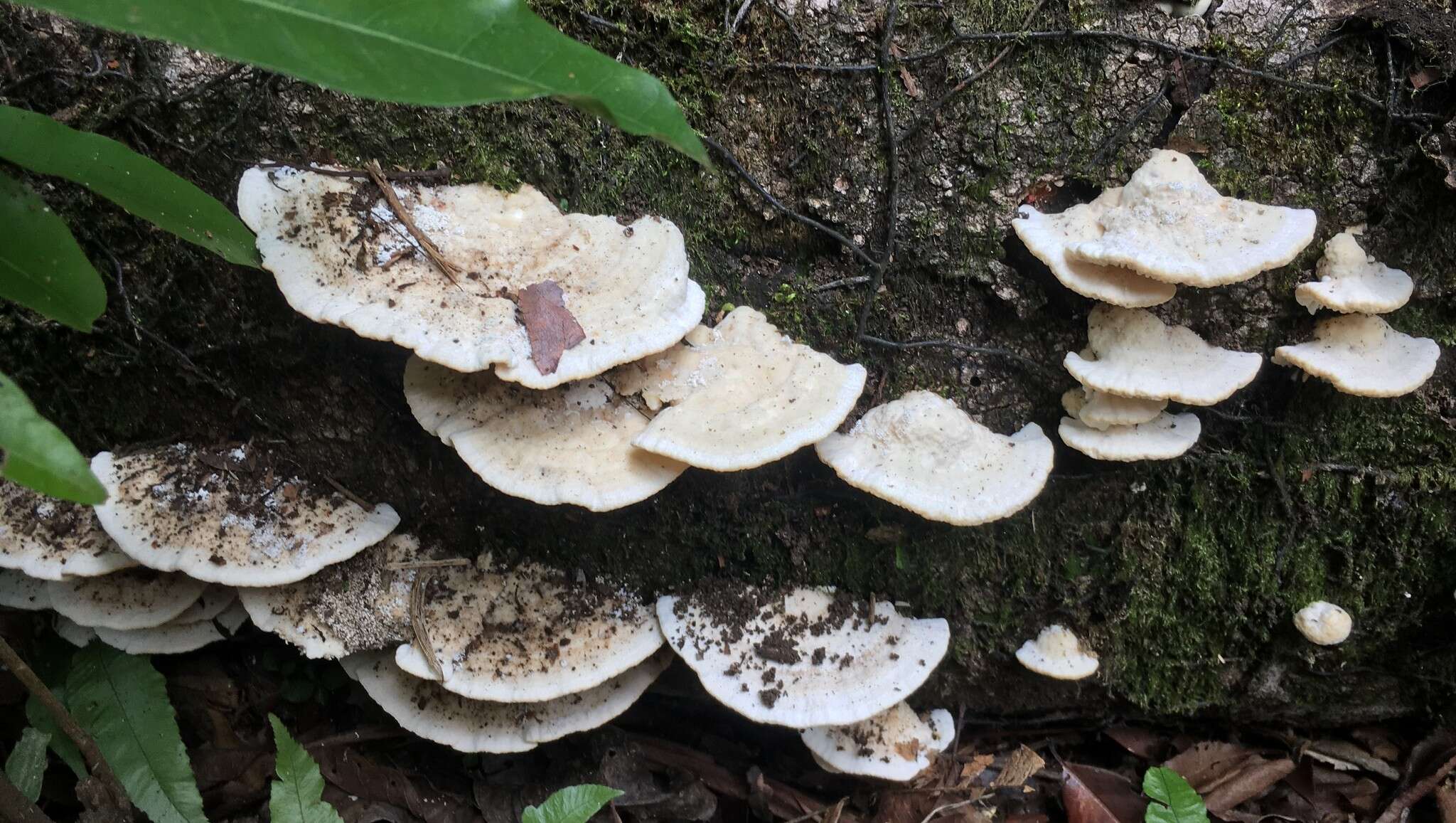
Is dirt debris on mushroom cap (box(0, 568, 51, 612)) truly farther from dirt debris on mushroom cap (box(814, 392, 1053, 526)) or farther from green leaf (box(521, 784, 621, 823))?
dirt debris on mushroom cap (box(814, 392, 1053, 526))

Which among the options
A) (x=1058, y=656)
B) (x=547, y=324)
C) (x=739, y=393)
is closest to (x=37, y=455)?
(x=547, y=324)

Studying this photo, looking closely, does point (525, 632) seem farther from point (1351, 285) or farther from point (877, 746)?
point (1351, 285)

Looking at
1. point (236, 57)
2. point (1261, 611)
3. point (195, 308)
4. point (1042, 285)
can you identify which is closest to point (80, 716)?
point (195, 308)

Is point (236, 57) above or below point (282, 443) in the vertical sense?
above

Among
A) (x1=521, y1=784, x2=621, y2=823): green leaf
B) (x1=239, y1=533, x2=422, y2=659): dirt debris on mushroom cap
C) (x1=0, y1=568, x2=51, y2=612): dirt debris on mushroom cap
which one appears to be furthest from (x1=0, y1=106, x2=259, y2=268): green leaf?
(x1=0, y1=568, x2=51, y2=612): dirt debris on mushroom cap

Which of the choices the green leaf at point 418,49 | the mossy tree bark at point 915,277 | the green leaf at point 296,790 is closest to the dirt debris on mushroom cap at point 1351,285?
the mossy tree bark at point 915,277

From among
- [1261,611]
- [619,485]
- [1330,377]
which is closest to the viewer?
[619,485]

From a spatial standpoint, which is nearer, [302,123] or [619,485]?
[619,485]

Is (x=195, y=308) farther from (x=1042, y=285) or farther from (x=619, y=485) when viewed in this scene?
(x=1042, y=285)
